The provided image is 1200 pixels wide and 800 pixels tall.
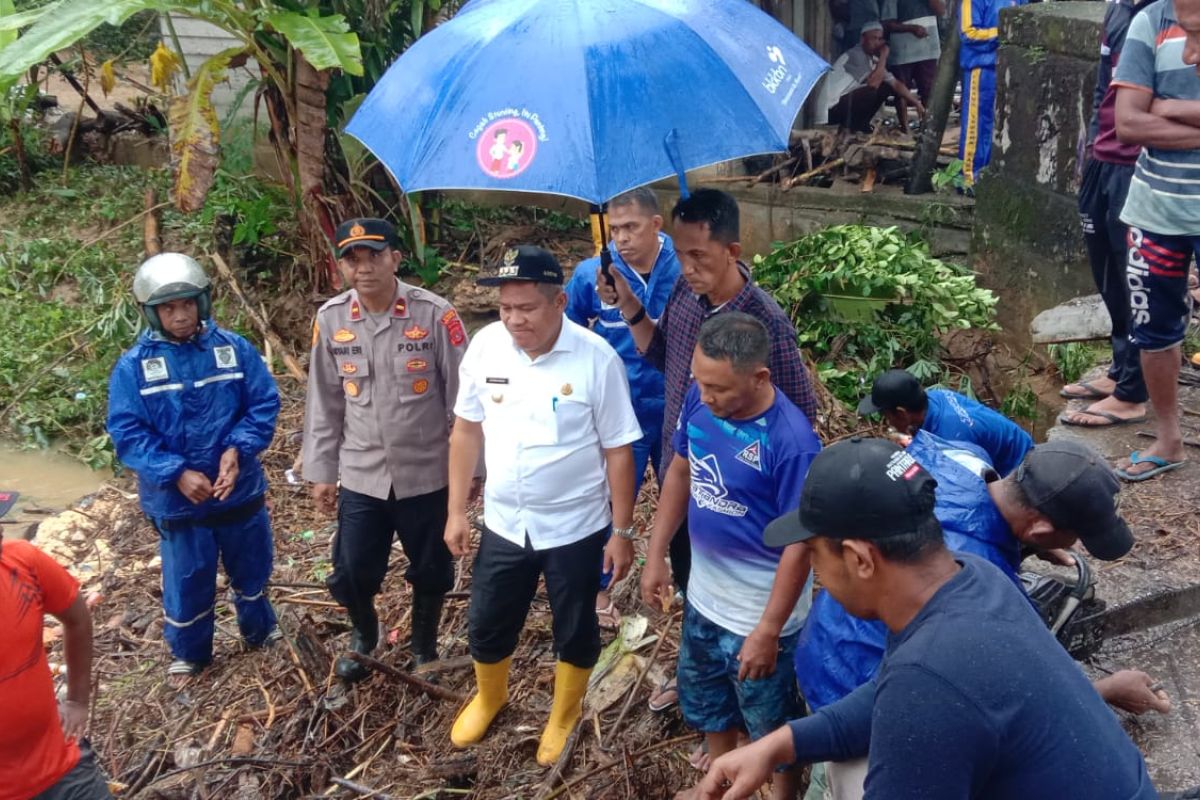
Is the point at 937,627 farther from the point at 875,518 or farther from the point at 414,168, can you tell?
the point at 414,168

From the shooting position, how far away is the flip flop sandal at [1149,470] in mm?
4430

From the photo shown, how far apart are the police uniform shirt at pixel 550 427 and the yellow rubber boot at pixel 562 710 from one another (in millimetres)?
580

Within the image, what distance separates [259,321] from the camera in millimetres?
8492

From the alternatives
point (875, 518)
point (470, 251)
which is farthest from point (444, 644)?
point (470, 251)

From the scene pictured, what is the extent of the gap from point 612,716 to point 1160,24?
136 inches

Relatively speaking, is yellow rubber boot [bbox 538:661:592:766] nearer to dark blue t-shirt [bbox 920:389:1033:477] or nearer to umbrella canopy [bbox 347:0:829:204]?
dark blue t-shirt [bbox 920:389:1033:477]

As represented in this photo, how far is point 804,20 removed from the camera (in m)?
9.60

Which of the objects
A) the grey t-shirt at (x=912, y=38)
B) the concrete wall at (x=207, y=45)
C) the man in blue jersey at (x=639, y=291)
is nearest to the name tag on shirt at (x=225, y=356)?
the man in blue jersey at (x=639, y=291)

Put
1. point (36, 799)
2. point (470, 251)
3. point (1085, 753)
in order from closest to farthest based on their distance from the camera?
point (1085, 753) < point (36, 799) < point (470, 251)

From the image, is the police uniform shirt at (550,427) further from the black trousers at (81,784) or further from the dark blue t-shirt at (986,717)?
the dark blue t-shirt at (986,717)

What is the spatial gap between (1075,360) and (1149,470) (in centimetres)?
167

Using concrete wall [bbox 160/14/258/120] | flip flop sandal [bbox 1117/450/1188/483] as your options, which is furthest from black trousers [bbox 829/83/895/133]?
concrete wall [bbox 160/14/258/120]

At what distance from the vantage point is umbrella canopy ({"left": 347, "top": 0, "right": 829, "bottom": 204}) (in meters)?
3.04

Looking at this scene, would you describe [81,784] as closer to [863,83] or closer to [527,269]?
[527,269]
